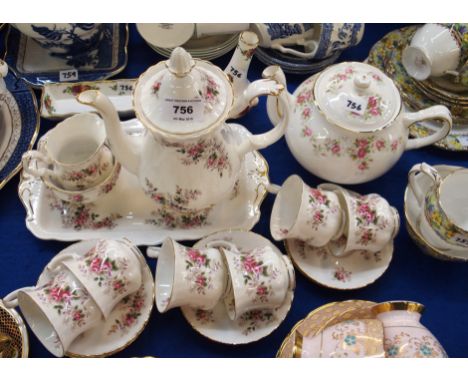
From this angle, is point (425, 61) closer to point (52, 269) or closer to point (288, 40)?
point (288, 40)

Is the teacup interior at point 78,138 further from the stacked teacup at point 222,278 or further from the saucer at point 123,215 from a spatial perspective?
the stacked teacup at point 222,278

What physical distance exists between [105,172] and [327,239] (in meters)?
0.47

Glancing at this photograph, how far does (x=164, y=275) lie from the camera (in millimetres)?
921

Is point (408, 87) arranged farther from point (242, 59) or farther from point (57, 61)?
point (57, 61)

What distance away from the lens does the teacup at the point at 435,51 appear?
109 cm

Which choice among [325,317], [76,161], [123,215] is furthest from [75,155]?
[325,317]

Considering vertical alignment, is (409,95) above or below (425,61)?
below

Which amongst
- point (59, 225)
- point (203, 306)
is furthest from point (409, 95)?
point (59, 225)

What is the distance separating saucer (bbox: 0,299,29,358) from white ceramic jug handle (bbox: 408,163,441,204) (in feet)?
2.74

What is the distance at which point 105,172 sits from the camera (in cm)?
97

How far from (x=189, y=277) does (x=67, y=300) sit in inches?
8.4

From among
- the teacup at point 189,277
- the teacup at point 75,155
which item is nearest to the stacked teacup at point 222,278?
the teacup at point 189,277

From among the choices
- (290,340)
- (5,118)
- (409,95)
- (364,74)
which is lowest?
(290,340)

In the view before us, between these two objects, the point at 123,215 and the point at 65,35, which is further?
the point at 65,35
